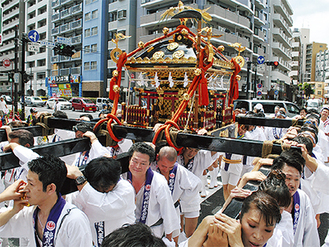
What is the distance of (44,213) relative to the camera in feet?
5.44

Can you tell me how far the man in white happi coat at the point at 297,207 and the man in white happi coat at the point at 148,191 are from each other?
97 cm

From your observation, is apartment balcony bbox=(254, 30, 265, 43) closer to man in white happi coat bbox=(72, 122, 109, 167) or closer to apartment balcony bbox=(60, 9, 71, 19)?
apartment balcony bbox=(60, 9, 71, 19)

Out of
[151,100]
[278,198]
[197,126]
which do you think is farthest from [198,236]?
[151,100]

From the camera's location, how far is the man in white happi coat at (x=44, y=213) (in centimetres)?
157

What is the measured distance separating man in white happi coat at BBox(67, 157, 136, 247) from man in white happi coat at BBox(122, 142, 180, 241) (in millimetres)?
337

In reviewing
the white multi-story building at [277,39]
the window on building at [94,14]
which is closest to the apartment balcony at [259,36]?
the white multi-story building at [277,39]

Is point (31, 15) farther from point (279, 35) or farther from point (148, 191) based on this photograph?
point (148, 191)

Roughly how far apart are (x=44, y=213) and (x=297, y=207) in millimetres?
1830

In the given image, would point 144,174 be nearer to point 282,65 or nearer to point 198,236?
point 198,236

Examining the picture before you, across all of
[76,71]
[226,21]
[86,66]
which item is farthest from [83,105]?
[226,21]

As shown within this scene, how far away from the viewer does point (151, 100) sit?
4.78 metres

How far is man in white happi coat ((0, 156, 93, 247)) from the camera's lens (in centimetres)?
157

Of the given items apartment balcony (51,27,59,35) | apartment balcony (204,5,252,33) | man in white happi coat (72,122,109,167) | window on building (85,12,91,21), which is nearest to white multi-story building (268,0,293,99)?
apartment balcony (204,5,252,33)

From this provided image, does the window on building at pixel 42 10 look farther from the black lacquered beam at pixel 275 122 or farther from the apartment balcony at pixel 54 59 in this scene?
the black lacquered beam at pixel 275 122
